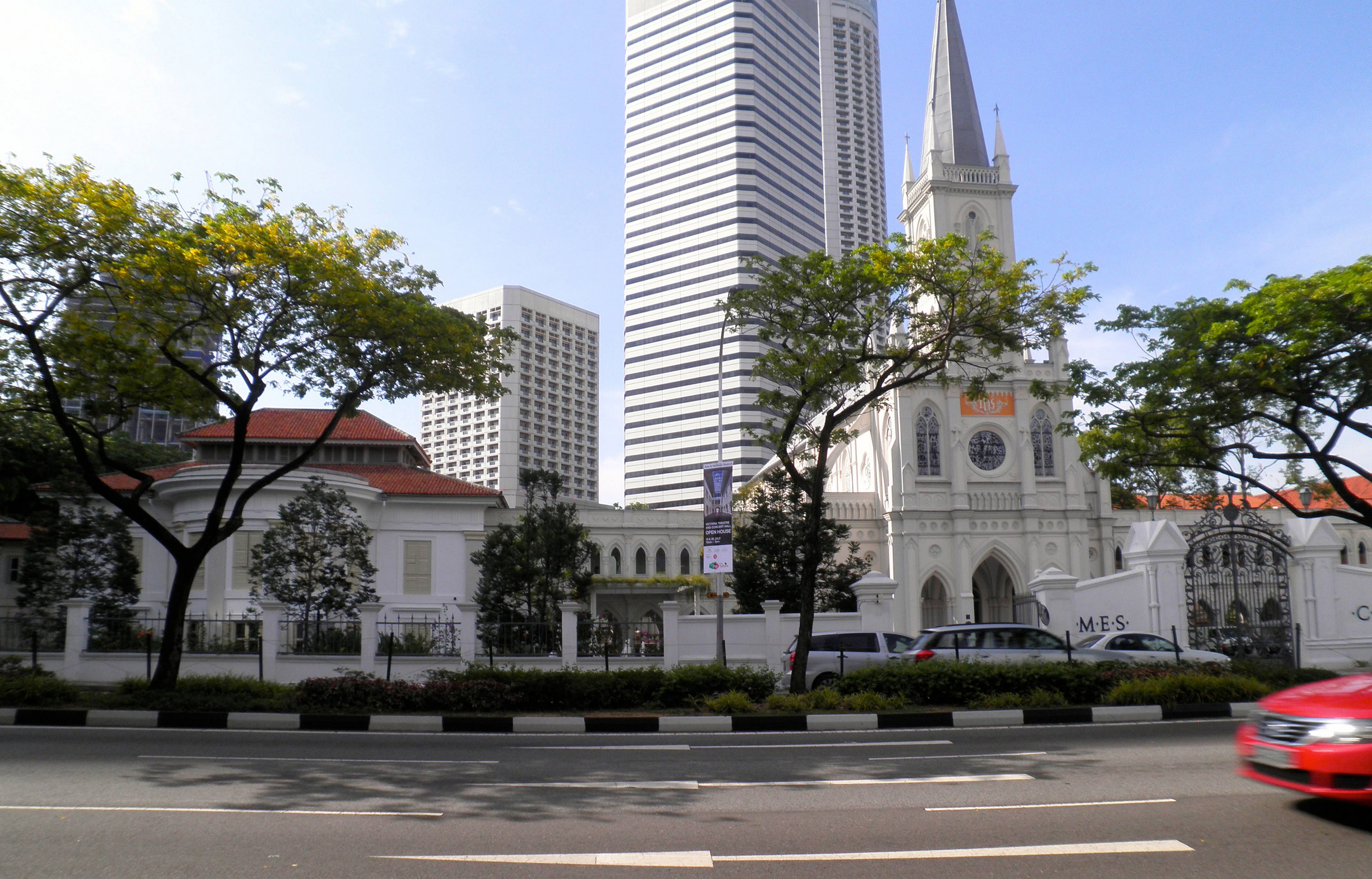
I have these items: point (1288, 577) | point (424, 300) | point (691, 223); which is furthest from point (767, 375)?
point (691, 223)

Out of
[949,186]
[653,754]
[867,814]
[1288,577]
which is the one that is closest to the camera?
[867,814]

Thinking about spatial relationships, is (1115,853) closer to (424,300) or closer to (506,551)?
(424,300)

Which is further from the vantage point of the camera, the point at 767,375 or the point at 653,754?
the point at 767,375

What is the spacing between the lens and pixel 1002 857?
5387mm

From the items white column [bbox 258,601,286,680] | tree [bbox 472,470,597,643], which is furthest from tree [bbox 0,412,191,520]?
tree [bbox 472,470,597,643]

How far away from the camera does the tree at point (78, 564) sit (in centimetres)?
2366

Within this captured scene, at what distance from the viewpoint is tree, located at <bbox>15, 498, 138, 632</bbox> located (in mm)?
23656

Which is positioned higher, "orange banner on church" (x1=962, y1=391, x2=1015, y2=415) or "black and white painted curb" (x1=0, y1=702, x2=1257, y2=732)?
"orange banner on church" (x1=962, y1=391, x2=1015, y2=415)

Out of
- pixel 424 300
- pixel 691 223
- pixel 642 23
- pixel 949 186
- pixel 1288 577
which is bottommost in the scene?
pixel 1288 577

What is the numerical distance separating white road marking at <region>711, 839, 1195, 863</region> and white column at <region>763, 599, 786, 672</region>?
14.3 m

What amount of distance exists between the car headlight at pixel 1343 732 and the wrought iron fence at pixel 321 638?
16.7 metres

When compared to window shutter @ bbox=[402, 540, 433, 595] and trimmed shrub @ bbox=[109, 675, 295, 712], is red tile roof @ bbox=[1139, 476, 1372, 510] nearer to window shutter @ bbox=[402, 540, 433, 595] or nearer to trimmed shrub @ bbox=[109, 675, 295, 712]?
window shutter @ bbox=[402, 540, 433, 595]

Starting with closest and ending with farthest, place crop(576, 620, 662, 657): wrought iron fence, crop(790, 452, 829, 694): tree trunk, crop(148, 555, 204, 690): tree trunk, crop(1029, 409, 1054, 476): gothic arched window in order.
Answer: crop(148, 555, 204, 690): tree trunk < crop(790, 452, 829, 694): tree trunk < crop(576, 620, 662, 657): wrought iron fence < crop(1029, 409, 1054, 476): gothic arched window

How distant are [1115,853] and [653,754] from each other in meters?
5.37
